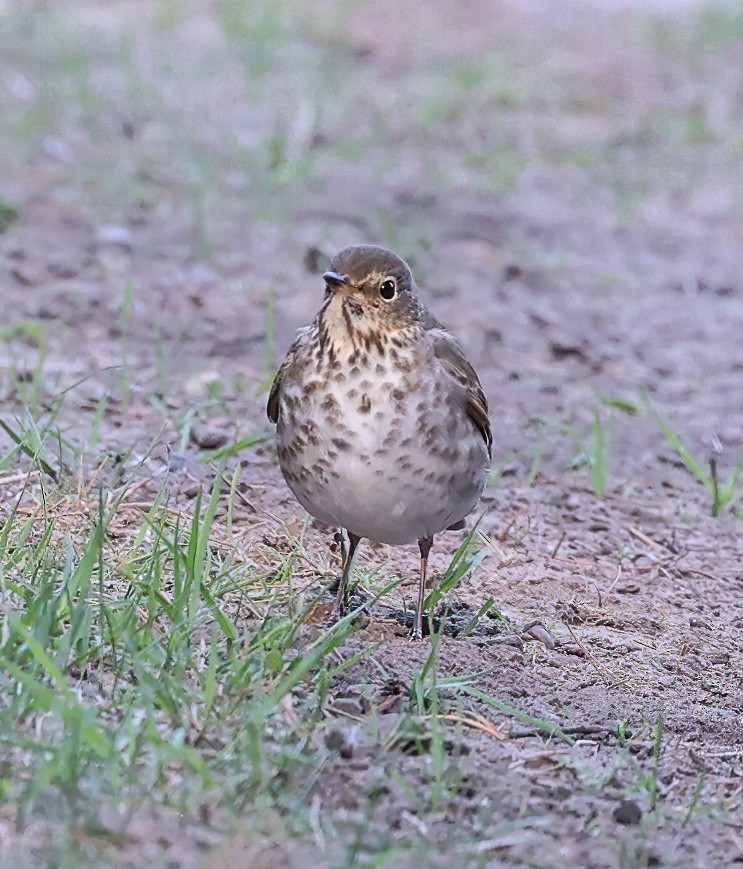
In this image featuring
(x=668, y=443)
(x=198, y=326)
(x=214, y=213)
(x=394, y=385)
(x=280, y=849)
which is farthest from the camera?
(x=214, y=213)

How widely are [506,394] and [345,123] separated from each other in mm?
4142

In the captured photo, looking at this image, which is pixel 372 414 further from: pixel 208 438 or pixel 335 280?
pixel 208 438

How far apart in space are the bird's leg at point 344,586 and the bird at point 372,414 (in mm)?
14

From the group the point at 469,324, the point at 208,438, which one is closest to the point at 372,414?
the point at 208,438

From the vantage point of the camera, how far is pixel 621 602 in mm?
4980

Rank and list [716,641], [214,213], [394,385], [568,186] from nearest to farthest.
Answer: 1. [394,385]
2. [716,641]
3. [214,213]
4. [568,186]

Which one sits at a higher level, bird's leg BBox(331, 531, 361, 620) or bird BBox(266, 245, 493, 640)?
bird BBox(266, 245, 493, 640)

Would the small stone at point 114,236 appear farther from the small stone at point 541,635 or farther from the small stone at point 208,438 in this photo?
the small stone at point 541,635

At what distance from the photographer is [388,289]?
427 centimetres

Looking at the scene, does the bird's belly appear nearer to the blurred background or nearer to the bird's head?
the bird's head

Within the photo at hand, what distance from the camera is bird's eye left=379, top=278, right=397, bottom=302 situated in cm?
425

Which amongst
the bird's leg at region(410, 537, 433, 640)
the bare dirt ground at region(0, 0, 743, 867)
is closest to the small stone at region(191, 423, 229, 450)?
the bare dirt ground at region(0, 0, 743, 867)

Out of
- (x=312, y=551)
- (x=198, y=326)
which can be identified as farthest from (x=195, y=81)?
(x=312, y=551)

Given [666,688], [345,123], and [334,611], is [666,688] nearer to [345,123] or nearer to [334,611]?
[334,611]
